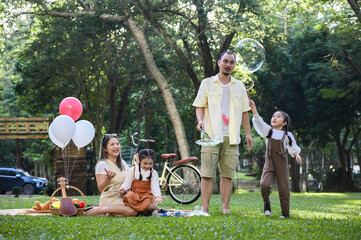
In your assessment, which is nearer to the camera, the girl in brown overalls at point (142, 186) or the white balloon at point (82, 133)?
the girl in brown overalls at point (142, 186)

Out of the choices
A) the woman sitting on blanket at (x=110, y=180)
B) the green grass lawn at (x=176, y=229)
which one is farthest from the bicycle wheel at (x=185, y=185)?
the green grass lawn at (x=176, y=229)

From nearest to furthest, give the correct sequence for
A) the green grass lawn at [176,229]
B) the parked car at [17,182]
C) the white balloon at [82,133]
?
the green grass lawn at [176,229], the white balloon at [82,133], the parked car at [17,182]

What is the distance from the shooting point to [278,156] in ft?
24.9

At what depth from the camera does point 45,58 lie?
21.7 metres

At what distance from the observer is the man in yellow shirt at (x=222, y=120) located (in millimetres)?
7586

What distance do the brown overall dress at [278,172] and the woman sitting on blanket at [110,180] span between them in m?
1.95

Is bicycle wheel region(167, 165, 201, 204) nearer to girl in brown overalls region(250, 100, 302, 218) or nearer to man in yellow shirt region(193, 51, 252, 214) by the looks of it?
man in yellow shirt region(193, 51, 252, 214)

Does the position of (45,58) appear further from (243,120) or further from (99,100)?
(243,120)

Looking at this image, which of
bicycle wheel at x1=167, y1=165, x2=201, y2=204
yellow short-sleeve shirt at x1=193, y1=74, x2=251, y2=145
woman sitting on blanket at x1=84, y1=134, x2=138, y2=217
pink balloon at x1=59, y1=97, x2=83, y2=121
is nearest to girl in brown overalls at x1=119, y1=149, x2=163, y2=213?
woman sitting on blanket at x1=84, y1=134, x2=138, y2=217

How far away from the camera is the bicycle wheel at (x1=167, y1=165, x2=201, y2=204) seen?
11.5 m

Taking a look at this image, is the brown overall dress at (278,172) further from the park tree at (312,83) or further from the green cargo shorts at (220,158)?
the park tree at (312,83)

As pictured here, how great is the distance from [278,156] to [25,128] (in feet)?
76.2

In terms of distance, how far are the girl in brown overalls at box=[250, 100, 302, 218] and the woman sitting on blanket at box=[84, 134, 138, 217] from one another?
1988 millimetres

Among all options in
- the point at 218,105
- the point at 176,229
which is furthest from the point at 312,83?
the point at 176,229
